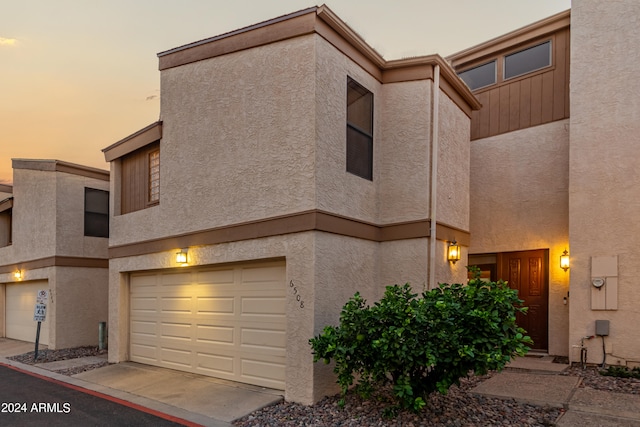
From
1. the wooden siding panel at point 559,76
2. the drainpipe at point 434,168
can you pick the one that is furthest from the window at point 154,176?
the wooden siding panel at point 559,76

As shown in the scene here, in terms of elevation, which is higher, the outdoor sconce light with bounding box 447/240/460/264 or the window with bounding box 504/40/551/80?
the window with bounding box 504/40/551/80

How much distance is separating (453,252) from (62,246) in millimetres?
10992

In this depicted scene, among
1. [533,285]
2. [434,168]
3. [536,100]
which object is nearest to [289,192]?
[434,168]

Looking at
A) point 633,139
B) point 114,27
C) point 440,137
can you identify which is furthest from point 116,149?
point 633,139

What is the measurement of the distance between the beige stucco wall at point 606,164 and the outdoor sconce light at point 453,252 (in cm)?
218

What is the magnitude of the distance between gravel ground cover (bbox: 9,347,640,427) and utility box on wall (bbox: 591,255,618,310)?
150 cm

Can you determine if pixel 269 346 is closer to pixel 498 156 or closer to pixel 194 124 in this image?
pixel 194 124

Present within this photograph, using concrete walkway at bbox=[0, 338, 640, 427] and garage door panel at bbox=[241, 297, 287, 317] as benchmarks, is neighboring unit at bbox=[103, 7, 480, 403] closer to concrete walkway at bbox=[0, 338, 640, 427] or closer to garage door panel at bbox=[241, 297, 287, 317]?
garage door panel at bbox=[241, 297, 287, 317]

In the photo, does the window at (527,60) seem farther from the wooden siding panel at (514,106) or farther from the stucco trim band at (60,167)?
the stucco trim band at (60,167)

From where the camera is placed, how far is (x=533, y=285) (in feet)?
31.3

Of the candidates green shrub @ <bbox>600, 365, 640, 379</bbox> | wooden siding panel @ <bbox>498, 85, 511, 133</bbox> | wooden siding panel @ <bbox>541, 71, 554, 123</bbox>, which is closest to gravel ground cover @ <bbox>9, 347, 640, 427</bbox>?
green shrub @ <bbox>600, 365, 640, 379</bbox>

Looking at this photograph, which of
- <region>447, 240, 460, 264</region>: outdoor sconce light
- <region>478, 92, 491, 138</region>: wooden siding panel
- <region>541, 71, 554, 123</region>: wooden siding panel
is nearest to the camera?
<region>447, 240, 460, 264</region>: outdoor sconce light

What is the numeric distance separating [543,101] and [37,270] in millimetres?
14857

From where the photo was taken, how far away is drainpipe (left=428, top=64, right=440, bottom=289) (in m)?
7.24
